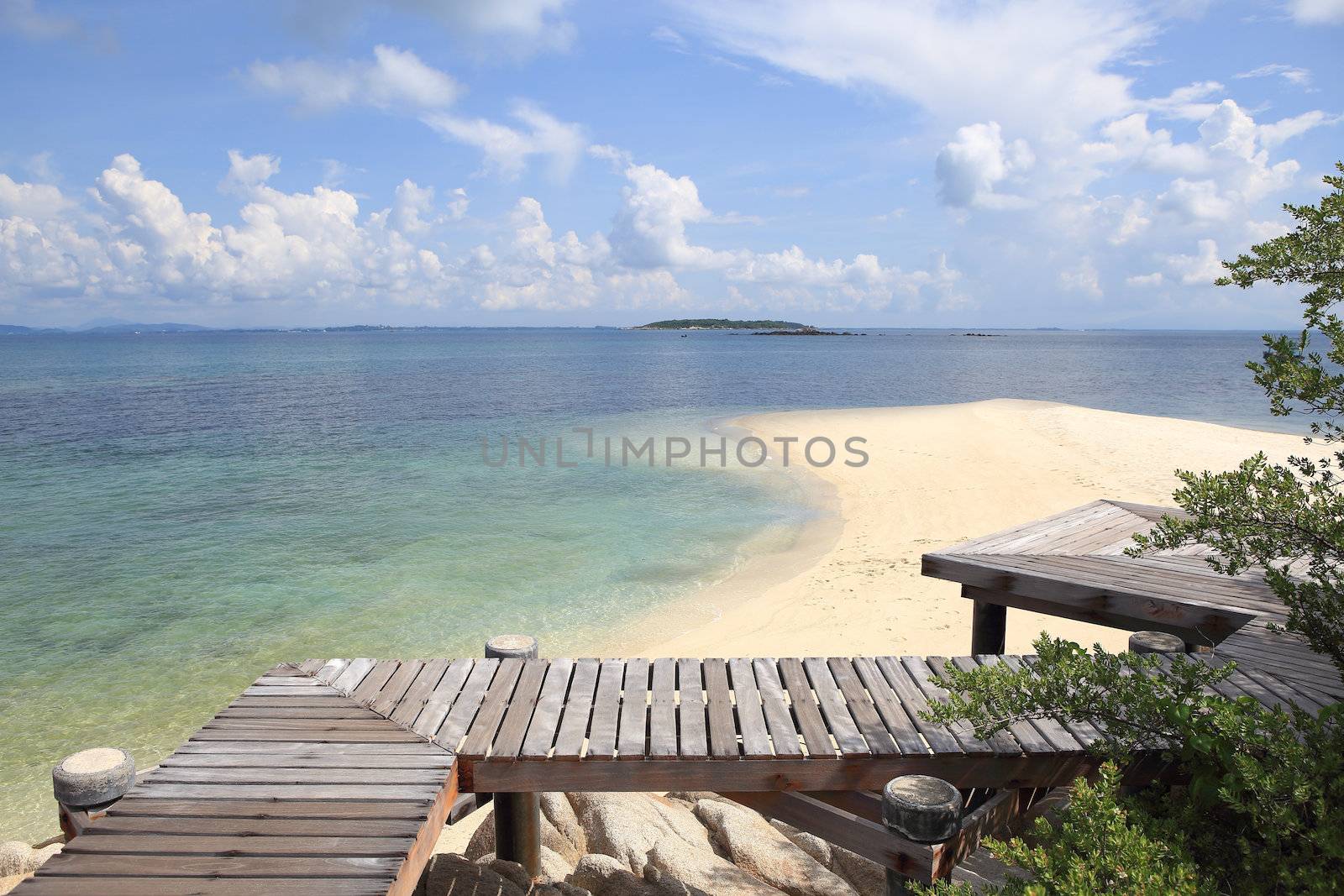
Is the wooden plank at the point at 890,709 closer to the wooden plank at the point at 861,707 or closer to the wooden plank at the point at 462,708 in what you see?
the wooden plank at the point at 861,707

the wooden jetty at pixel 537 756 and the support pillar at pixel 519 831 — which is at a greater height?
the wooden jetty at pixel 537 756

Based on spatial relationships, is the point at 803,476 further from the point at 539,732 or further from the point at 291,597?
the point at 539,732

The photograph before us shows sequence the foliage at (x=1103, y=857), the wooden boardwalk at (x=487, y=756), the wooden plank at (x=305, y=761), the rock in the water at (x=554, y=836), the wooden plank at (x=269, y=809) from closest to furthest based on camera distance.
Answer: the foliage at (x=1103, y=857)
the wooden boardwalk at (x=487, y=756)
the wooden plank at (x=269, y=809)
the wooden plank at (x=305, y=761)
the rock in the water at (x=554, y=836)

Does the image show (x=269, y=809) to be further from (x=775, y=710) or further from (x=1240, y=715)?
(x=1240, y=715)

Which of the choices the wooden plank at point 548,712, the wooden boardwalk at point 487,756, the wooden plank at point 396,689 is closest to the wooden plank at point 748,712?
the wooden boardwalk at point 487,756

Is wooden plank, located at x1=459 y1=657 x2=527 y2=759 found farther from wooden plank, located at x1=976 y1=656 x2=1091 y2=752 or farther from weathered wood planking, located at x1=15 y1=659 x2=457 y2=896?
wooden plank, located at x1=976 y1=656 x2=1091 y2=752

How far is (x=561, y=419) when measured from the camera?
37719 millimetres

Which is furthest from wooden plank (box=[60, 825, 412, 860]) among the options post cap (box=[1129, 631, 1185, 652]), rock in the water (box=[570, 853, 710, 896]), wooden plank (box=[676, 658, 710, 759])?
post cap (box=[1129, 631, 1185, 652])

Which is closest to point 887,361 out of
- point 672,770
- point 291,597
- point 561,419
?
point 561,419

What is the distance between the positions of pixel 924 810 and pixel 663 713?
1570 millimetres

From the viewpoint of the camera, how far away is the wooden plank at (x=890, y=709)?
14.4 feet

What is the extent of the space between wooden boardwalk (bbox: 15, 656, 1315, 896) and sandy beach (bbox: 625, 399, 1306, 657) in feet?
15.8

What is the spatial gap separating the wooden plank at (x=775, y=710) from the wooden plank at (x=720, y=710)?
0.20 meters

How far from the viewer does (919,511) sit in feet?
55.9
